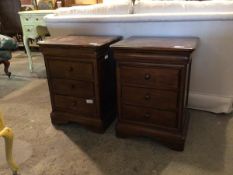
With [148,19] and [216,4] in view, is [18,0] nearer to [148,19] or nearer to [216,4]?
[148,19]

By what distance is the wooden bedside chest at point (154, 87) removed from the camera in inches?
51.7

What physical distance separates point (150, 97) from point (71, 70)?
0.58 m

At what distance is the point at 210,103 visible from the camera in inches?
74.6

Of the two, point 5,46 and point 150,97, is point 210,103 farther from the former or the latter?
point 5,46

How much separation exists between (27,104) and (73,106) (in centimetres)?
72

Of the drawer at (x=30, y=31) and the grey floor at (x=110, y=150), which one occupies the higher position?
the drawer at (x=30, y=31)

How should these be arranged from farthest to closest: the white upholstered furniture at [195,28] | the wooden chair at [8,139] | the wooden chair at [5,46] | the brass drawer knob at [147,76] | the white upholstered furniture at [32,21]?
the white upholstered furniture at [32,21] → the wooden chair at [5,46] → the white upholstered furniture at [195,28] → the brass drawer knob at [147,76] → the wooden chair at [8,139]

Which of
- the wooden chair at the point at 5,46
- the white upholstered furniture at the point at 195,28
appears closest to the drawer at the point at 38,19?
the wooden chair at the point at 5,46

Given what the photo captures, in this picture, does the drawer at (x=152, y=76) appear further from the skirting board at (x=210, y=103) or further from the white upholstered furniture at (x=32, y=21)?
the white upholstered furniture at (x=32, y=21)

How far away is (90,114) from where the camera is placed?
169cm

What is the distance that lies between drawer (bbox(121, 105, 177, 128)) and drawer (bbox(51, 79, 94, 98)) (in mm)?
275

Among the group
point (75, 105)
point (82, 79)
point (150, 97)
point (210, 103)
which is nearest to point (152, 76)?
point (150, 97)

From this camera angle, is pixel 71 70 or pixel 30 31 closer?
pixel 71 70

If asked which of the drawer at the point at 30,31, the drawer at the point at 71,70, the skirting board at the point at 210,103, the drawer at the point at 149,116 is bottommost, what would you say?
the skirting board at the point at 210,103
